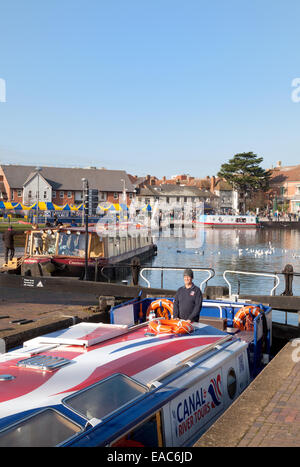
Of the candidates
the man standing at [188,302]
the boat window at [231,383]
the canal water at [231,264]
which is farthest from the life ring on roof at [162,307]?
the canal water at [231,264]

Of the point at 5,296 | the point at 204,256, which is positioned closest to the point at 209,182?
the point at 204,256

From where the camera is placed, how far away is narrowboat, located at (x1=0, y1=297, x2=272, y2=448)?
5.41 m

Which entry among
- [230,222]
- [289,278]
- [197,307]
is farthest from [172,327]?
[230,222]

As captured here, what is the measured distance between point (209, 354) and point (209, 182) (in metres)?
159

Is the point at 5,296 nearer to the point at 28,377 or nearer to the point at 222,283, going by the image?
the point at 28,377

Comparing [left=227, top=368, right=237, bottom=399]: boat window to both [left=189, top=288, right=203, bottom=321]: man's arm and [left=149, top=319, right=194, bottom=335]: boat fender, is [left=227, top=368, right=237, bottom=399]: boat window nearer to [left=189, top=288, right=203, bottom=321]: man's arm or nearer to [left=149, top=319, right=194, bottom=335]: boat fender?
[left=149, top=319, right=194, bottom=335]: boat fender

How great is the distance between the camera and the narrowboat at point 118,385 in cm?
541

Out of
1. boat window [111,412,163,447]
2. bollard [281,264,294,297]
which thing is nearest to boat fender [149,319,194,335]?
boat window [111,412,163,447]

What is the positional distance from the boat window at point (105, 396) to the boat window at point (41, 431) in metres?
0.25

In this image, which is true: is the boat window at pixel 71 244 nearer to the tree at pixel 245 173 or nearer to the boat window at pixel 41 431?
the boat window at pixel 41 431

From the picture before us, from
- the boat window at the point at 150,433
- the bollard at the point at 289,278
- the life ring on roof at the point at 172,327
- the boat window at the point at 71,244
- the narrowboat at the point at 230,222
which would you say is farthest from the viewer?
the narrowboat at the point at 230,222

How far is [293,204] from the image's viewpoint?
14138 centimetres

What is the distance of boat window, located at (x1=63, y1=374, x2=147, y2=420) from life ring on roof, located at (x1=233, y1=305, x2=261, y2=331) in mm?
5836

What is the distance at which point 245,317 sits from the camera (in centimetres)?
1198
